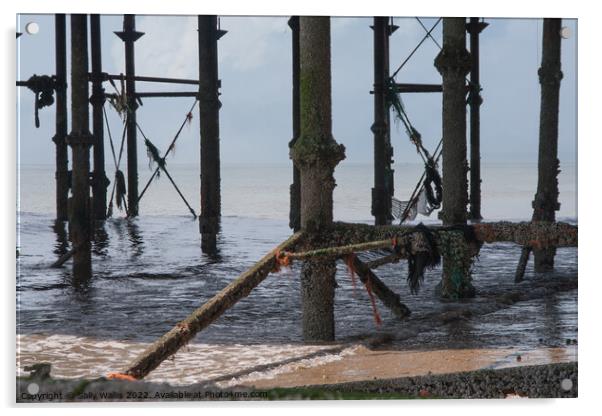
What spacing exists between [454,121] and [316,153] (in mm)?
2676

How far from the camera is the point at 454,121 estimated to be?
34.9 ft

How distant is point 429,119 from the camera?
14.0 m

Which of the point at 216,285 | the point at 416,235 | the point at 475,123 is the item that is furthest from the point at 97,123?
the point at 416,235

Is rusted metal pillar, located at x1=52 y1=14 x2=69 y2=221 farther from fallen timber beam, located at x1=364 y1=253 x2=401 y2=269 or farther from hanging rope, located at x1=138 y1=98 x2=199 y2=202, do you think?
fallen timber beam, located at x1=364 y1=253 x2=401 y2=269

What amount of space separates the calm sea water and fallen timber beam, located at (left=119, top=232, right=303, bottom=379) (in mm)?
210

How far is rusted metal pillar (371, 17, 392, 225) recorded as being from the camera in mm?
14312

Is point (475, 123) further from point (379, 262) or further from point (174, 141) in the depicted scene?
point (379, 262)

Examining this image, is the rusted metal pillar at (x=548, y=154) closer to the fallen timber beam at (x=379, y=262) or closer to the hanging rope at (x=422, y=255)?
the fallen timber beam at (x=379, y=262)

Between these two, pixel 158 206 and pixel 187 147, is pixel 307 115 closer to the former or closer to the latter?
pixel 187 147

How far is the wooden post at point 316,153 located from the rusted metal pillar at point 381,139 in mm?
5445

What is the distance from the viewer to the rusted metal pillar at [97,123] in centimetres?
1379

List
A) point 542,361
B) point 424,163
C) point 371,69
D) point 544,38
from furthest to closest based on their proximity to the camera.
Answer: point 371,69 < point 424,163 < point 544,38 < point 542,361

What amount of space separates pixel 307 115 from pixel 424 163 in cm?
469
